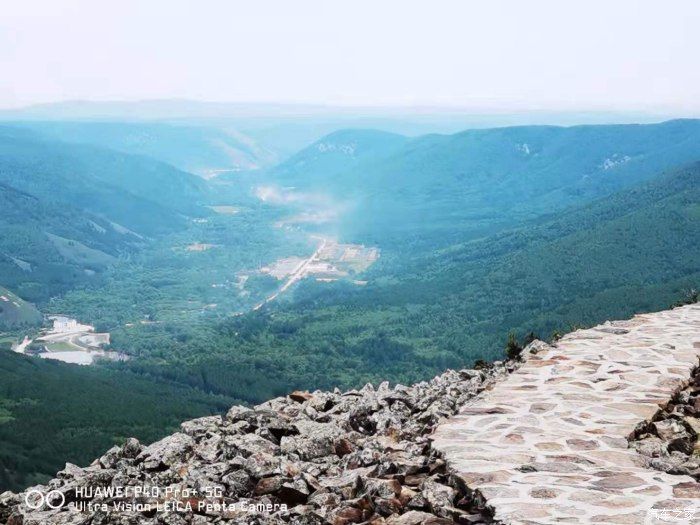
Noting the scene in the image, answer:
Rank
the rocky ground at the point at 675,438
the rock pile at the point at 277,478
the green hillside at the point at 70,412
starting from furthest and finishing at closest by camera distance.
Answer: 1. the green hillside at the point at 70,412
2. the rocky ground at the point at 675,438
3. the rock pile at the point at 277,478

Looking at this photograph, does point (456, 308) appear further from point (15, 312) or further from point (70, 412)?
point (15, 312)

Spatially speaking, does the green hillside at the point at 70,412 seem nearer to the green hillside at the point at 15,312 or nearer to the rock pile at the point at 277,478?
the rock pile at the point at 277,478

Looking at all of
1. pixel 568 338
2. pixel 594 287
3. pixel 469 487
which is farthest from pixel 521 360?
pixel 594 287

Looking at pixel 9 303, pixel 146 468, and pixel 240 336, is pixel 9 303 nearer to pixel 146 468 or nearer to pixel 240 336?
pixel 240 336

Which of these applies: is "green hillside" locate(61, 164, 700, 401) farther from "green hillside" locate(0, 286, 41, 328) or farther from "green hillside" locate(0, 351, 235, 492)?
"green hillside" locate(0, 286, 41, 328)

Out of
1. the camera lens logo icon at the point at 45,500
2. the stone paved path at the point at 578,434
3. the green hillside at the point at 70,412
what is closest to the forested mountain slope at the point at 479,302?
the green hillside at the point at 70,412

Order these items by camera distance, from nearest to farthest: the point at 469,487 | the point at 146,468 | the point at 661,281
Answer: the point at 469,487
the point at 146,468
the point at 661,281

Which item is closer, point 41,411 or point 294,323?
point 41,411
